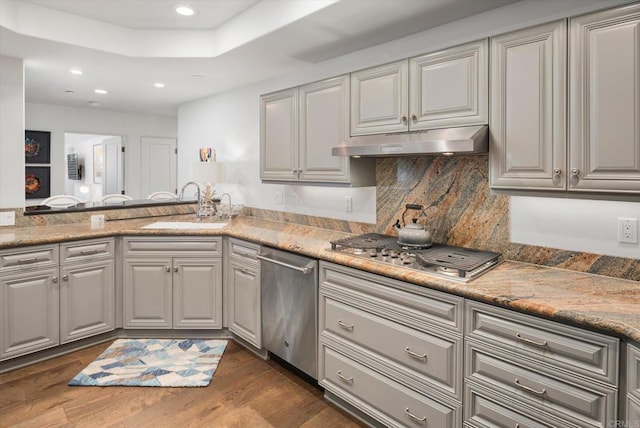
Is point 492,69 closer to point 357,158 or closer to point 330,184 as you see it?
point 357,158

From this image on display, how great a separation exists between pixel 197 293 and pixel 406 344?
1932 mm

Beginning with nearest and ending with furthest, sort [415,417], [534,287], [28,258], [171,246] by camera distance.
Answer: [534,287]
[415,417]
[28,258]
[171,246]

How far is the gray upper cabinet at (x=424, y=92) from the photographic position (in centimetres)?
198

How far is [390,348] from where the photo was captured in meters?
2.03

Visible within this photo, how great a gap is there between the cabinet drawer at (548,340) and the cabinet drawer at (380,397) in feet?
1.39

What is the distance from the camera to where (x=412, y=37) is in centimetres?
268

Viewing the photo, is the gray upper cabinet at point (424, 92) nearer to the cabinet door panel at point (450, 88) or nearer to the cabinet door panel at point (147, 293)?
the cabinet door panel at point (450, 88)

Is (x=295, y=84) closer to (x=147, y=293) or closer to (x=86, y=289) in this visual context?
(x=147, y=293)

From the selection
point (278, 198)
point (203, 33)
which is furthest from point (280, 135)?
point (203, 33)

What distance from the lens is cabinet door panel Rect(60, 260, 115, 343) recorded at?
2947 millimetres

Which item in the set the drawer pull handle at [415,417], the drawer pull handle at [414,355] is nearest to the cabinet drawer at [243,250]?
the drawer pull handle at [414,355]

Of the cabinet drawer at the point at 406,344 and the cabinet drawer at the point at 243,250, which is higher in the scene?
the cabinet drawer at the point at 243,250

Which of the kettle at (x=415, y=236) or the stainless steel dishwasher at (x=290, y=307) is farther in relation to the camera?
the stainless steel dishwasher at (x=290, y=307)

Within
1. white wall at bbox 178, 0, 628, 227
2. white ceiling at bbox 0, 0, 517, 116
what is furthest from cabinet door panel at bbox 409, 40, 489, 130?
white ceiling at bbox 0, 0, 517, 116
